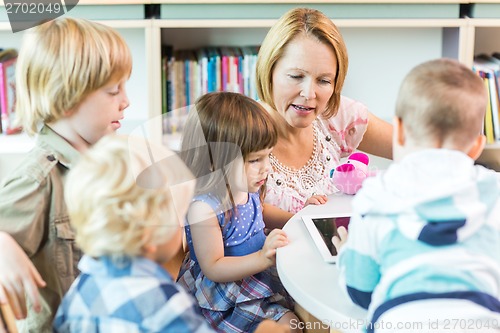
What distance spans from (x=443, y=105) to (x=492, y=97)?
1853mm

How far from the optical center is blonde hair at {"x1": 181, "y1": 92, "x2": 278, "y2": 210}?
1.56 m

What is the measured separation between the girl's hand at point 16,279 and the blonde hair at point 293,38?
2.72 feet

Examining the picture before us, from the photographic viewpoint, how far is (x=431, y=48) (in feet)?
9.95

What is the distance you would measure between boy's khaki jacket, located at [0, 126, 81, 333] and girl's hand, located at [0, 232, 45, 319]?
64 mm

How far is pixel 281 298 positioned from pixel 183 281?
8.4 inches

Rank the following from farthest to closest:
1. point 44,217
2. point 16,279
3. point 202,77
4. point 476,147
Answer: point 202,77
point 44,217
point 16,279
point 476,147

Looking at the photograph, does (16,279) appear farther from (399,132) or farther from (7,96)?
(7,96)

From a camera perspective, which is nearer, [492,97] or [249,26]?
[249,26]

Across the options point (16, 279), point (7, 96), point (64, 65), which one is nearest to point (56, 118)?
point (64, 65)

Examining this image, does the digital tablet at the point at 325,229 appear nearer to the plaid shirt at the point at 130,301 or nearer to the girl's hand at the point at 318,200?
the girl's hand at the point at 318,200

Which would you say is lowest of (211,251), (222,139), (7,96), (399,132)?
(211,251)

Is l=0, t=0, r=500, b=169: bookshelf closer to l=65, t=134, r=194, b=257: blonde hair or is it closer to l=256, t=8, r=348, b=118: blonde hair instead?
Result: l=256, t=8, r=348, b=118: blonde hair

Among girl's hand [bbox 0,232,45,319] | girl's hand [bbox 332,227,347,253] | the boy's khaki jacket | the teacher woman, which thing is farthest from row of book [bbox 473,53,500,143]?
girl's hand [bbox 0,232,45,319]

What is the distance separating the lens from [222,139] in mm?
1567
